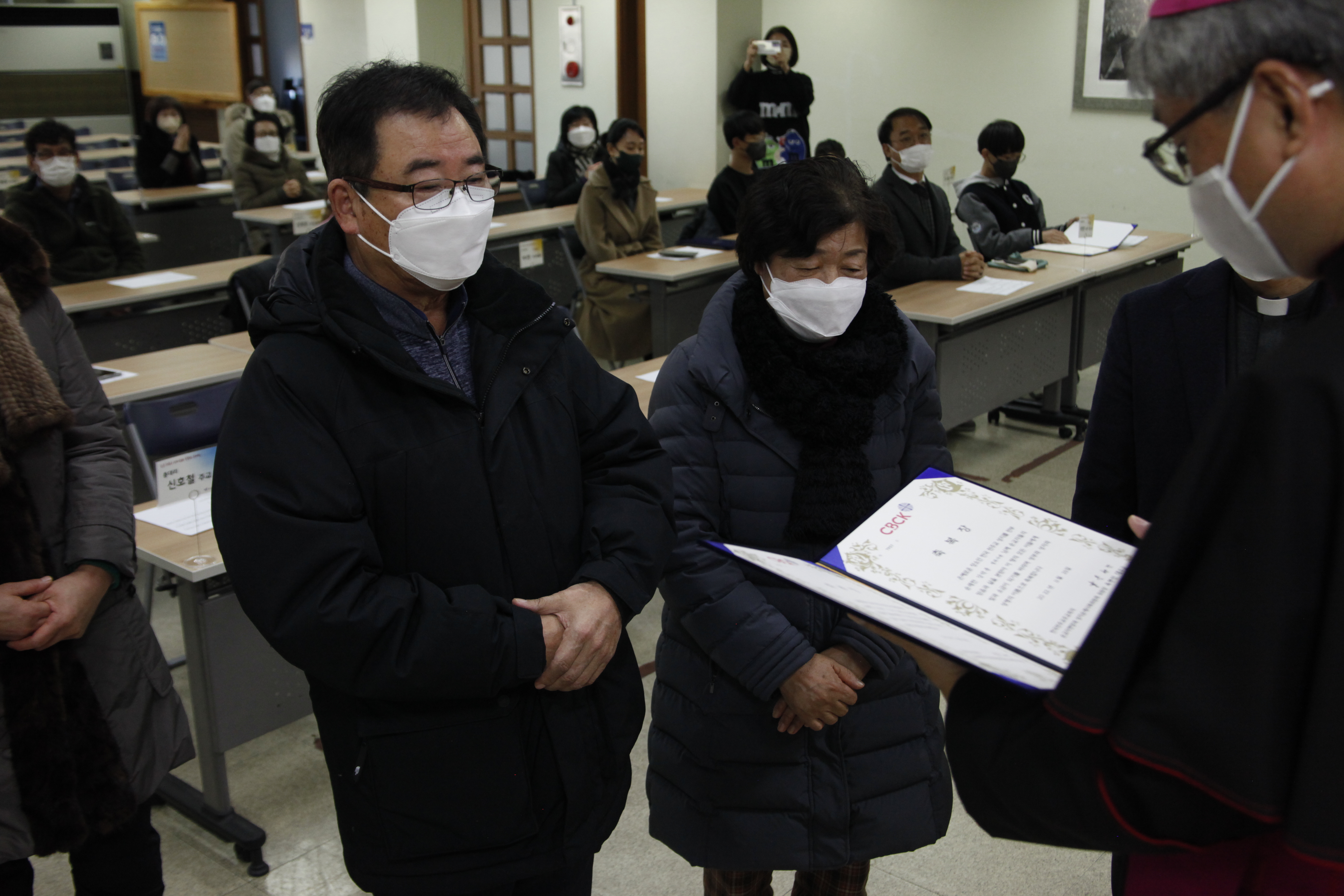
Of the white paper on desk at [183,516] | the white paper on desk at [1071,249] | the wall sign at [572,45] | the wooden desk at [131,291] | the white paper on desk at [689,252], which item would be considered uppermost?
the wall sign at [572,45]

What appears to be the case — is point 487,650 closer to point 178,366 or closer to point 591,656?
point 591,656

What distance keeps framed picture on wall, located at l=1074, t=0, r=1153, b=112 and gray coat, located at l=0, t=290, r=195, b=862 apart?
Result: 508cm

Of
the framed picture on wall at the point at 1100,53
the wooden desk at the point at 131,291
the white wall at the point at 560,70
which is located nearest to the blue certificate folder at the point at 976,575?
the wooden desk at the point at 131,291

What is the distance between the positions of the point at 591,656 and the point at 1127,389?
0.83m

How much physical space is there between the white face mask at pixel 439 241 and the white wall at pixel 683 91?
24.9ft

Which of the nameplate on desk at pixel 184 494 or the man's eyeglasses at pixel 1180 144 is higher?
the man's eyeglasses at pixel 1180 144

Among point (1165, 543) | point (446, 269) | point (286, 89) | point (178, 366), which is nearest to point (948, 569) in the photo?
point (1165, 543)

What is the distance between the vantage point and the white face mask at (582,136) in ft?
25.8

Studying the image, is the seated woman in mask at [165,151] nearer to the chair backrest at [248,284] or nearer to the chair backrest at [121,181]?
the chair backrest at [121,181]

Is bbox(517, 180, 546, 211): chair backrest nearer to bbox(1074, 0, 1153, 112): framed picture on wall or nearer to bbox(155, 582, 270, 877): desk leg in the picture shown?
bbox(1074, 0, 1153, 112): framed picture on wall

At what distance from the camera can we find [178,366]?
3.88m

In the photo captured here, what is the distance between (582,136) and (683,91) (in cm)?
142

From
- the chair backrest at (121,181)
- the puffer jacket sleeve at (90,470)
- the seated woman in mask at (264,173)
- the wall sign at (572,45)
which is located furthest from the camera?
the wall sign at (572,45)

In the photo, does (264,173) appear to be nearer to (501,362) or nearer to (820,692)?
(501,362)
